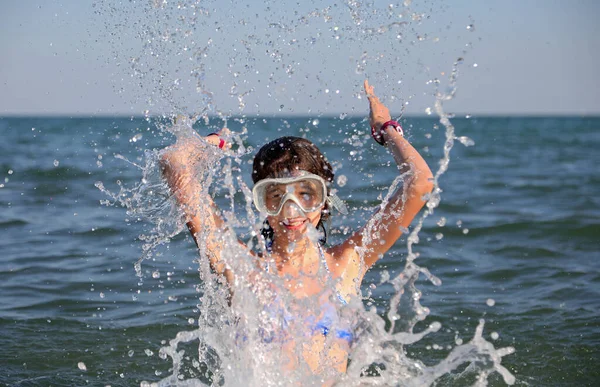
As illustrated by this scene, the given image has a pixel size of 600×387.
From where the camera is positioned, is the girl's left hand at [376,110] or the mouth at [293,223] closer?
the mouth at [293,223]

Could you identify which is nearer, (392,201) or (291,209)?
(291,209)

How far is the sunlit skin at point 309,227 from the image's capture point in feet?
11.3

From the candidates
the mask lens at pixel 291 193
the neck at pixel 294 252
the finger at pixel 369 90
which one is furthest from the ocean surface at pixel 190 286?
the neck at pixel 294 252

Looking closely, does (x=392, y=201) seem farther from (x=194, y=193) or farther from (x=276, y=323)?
(x=194, y=193)

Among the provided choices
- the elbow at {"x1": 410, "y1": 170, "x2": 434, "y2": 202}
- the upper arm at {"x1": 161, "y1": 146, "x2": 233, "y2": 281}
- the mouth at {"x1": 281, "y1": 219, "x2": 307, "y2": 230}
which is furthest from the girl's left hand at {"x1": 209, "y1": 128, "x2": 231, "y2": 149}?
the elbow at {"x1": 410, "y1": 170, "x2": 434, "y2": 202}

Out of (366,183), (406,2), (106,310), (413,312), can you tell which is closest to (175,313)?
(106,310)

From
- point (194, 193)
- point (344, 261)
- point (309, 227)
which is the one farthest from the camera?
point (344, 261)

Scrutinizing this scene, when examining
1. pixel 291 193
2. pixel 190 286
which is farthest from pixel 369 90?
pixel 190 286

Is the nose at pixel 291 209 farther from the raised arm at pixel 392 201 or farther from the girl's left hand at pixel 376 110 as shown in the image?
the girl's left hand at pixel 376 110

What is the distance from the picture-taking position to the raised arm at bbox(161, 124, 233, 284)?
352 centimetres

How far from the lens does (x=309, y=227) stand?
341cm

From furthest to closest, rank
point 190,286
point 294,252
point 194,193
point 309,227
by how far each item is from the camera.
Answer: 1. point 190,286
2. point 294,252
3. point 194,193
4. point 309,227

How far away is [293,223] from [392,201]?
472 mm

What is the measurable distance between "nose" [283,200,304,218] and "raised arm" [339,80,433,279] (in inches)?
15.6
